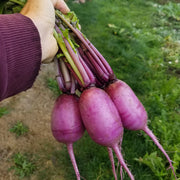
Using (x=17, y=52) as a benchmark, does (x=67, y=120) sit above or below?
below

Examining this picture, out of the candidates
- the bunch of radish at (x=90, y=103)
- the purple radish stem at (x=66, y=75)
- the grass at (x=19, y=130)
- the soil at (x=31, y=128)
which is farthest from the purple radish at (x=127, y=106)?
the grass at (x=19, y=130)

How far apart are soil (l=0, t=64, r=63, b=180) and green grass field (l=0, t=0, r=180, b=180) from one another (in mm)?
148

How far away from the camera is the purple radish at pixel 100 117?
125cm

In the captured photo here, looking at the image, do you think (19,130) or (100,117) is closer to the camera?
(100,117)

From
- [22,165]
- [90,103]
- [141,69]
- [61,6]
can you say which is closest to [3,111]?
[22,165]

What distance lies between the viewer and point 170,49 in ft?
12.9

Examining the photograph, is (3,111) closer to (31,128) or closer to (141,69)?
(31,128)

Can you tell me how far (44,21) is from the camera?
1.33m

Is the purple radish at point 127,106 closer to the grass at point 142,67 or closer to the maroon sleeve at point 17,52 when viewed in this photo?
the maroon sleeve at point 17,52

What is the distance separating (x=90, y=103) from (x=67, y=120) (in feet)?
0.64

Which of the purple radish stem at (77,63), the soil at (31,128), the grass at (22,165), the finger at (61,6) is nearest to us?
the purple radish stem at (77,63)

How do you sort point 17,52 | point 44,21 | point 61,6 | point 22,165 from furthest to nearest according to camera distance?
1. point 22,165
2. point 61,6
3. point 44,21
4. point 17,52

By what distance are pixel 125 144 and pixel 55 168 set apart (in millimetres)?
730

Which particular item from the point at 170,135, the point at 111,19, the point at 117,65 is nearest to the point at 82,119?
the point at 170,135
